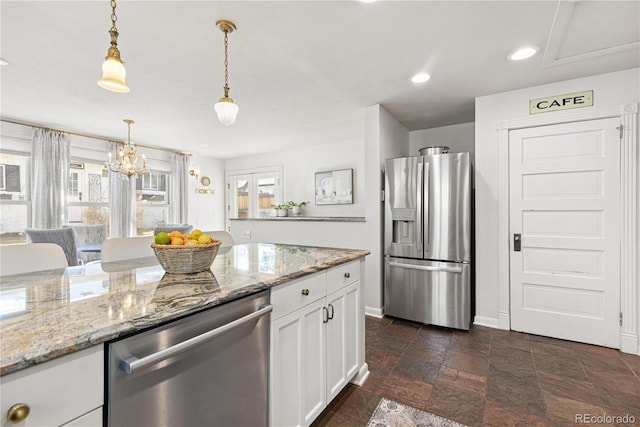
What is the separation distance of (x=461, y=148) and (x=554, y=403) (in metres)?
3.08

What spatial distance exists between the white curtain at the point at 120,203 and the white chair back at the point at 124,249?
3.52 metres

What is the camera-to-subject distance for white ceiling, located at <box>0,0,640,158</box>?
5.68ft

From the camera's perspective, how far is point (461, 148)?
3955mm

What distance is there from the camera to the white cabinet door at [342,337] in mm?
1590

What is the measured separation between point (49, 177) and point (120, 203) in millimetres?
986

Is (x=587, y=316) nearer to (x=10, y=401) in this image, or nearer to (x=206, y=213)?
(x=10, y=401)

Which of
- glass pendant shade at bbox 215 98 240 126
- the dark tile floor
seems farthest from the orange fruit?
the dark tile floor

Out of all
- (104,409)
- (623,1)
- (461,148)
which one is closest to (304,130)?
(461,148)

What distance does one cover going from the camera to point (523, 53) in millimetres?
2162

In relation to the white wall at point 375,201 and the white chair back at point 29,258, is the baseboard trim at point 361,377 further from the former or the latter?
the white chair back at point 29,258

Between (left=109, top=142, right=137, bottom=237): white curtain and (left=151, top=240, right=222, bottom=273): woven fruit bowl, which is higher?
(left=109, top=142, right=137, bottom=237): white curtain

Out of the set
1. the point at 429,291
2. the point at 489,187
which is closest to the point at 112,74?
the point at 429,291
